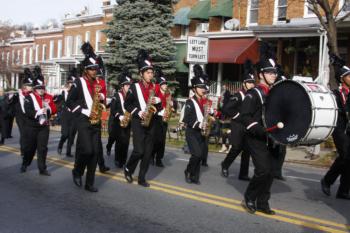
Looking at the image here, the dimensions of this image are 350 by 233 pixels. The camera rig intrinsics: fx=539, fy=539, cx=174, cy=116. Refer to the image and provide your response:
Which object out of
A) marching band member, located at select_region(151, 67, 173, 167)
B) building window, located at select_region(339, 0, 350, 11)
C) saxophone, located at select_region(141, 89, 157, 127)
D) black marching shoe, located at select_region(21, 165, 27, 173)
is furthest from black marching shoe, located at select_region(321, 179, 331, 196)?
building window, located at select_region(339, 0, 350, 11)

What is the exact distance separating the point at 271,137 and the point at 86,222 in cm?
265

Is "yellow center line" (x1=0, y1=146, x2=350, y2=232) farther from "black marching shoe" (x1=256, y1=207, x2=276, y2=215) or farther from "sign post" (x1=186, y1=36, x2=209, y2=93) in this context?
"sign post" (x1=186, y1=36, x2=209, y2=93)

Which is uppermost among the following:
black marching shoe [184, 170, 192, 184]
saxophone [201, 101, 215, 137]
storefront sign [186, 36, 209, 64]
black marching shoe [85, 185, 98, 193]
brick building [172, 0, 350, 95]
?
brick building [172, 0, 350, 95]

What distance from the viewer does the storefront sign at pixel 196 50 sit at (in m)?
17.1

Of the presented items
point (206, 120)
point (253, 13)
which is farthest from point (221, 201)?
point (253, 13)

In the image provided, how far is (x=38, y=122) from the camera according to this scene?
10500 millimetres

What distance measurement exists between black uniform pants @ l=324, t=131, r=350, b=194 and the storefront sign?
8777 millimetres

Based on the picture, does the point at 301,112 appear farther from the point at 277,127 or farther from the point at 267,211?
the point at 267,211

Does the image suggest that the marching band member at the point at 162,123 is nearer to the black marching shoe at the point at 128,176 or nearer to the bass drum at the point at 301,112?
the black marching shoe at the point at 128,176

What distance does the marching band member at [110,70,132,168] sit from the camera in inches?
472

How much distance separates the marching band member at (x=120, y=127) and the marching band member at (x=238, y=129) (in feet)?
7.45

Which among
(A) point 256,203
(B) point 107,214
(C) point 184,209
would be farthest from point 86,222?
(A) point 256,203

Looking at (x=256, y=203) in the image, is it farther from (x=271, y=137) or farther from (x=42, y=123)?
(x=42, y=123)

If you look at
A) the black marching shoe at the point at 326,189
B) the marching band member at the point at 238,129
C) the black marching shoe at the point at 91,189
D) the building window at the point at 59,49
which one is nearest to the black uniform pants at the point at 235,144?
the marching band member at the point at 238,129
